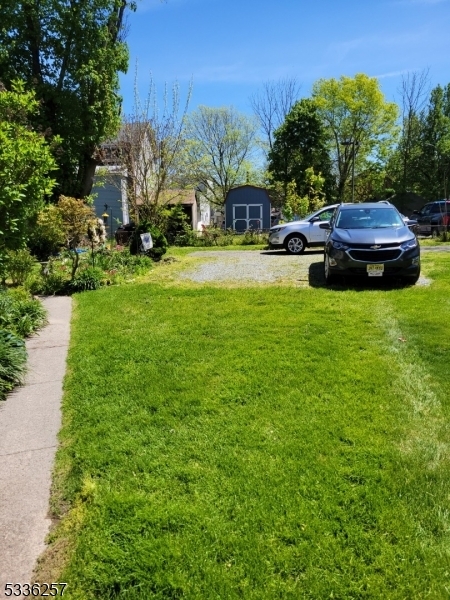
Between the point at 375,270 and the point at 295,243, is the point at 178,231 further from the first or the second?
the point at 375,270

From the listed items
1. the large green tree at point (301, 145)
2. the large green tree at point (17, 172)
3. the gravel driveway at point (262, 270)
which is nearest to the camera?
the large green tree at point (17, 172)

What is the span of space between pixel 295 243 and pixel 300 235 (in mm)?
302

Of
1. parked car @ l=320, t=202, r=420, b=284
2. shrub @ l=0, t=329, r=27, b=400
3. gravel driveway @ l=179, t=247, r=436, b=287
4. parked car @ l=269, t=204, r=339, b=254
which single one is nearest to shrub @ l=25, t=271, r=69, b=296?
gravel driveway @ l=179, t=247, r=436, b=287

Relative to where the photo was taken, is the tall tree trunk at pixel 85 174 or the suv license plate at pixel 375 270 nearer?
the suv license plate at pixel 375 270

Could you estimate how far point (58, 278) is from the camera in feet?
30.9

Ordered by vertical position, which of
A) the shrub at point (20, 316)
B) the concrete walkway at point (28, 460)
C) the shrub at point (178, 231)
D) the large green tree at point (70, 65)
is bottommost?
the concrete walkway at point (28, 460)

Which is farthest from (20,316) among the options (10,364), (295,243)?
(295,243)

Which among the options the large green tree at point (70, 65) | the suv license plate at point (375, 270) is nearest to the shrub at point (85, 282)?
the suv license plate at point (375, 270)

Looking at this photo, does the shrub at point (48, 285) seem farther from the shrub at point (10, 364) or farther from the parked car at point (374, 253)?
the parked car at point (374, 253)

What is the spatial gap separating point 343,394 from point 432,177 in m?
38.9

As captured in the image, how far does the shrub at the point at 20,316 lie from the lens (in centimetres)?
573

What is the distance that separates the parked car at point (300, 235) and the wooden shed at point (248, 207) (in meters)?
16.7

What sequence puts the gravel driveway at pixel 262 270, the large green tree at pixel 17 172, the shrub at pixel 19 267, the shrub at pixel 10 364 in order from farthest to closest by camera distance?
the shrub at pixel 19 267, the gravel driveway at pixel 262 270, the large green tree at pixel 17 172, the shrub at pixel 10 364

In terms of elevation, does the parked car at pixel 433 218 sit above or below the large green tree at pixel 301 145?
below
